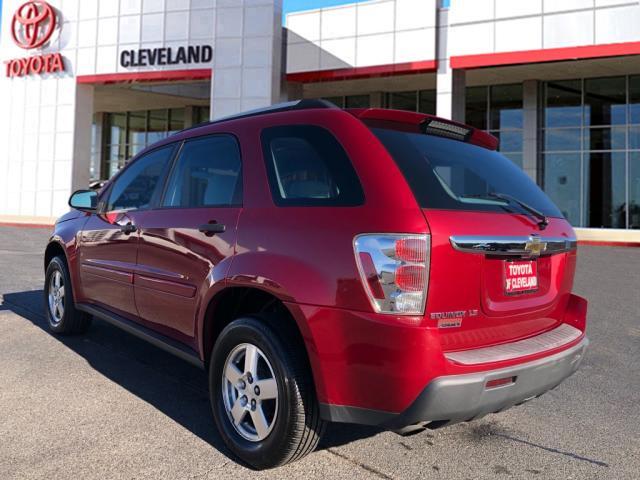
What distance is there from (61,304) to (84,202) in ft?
3.68

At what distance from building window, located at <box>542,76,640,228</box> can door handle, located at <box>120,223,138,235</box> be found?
19.1m

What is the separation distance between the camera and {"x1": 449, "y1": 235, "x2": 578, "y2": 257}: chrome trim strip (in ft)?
7.63

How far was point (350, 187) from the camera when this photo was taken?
2.45 m

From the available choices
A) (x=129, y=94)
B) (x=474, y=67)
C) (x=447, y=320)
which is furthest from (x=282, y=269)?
(x=129, y=94)

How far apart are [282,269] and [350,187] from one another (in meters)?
0.49

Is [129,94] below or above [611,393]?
above

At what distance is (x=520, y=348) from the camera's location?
2.53 m

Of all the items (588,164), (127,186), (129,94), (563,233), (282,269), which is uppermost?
(129,94)

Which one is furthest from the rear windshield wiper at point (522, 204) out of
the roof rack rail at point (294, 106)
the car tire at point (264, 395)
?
the car tire at point (264, 395)

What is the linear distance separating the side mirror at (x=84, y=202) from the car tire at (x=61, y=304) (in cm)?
68

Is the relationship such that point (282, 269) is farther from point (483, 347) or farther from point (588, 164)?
point (588, 164)

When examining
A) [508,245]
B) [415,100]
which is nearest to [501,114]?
[415,100]

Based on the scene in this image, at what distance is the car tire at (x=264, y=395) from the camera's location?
2471 mm

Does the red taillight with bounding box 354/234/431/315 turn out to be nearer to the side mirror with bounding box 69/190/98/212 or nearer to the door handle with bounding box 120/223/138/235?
the door handle with bounding box 120/223/138/235
